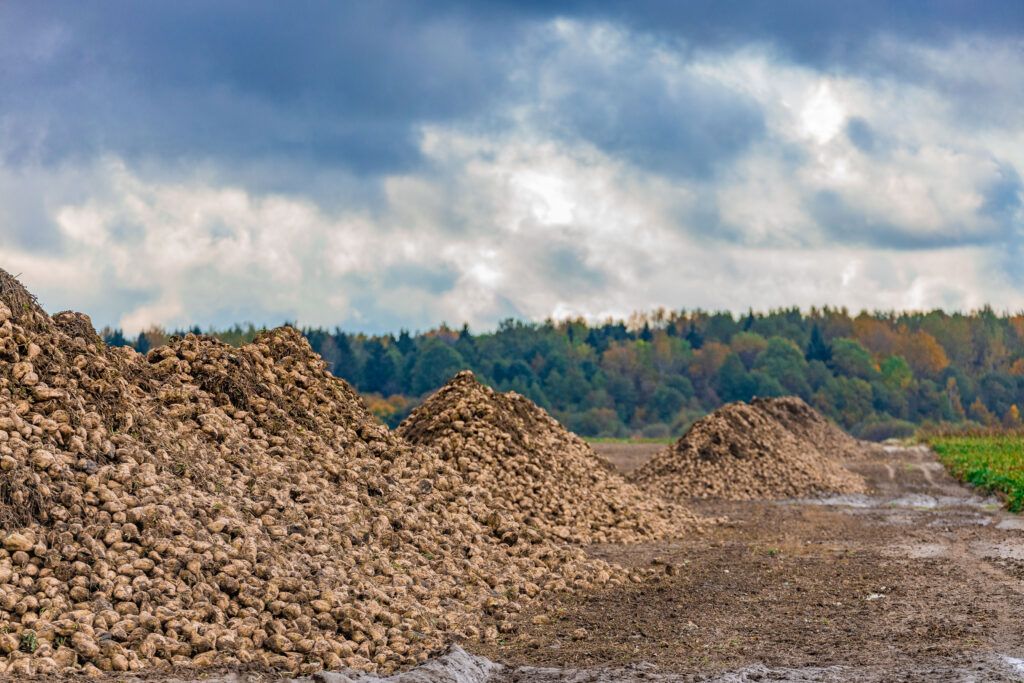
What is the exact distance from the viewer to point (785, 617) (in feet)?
37.9

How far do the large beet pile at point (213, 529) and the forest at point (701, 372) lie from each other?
7185 cm

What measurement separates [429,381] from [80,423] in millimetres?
85956

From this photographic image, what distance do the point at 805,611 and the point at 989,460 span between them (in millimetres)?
29859

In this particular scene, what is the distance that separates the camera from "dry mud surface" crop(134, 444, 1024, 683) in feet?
29.7

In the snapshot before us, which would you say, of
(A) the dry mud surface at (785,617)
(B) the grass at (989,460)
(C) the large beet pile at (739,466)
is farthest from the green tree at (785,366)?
(A) the dry mud surface at (785,617)

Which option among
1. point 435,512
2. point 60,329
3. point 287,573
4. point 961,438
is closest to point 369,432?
point 435,512

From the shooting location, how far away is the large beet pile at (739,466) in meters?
27.1

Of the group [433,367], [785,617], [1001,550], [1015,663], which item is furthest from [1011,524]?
[433,367]

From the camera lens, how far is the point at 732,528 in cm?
2009

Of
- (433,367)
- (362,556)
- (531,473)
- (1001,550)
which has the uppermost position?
(433,367)

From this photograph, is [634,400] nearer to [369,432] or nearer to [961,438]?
[961,438]

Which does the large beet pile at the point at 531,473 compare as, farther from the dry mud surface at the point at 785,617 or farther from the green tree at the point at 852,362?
the green tree at the point at 852,362

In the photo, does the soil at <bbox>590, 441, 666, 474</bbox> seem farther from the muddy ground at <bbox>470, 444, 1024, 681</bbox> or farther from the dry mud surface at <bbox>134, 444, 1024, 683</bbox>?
the dry mud surface at <bbox>134, 444, 1024, 683</bbox>

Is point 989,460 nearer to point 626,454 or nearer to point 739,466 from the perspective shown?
point 739,466
